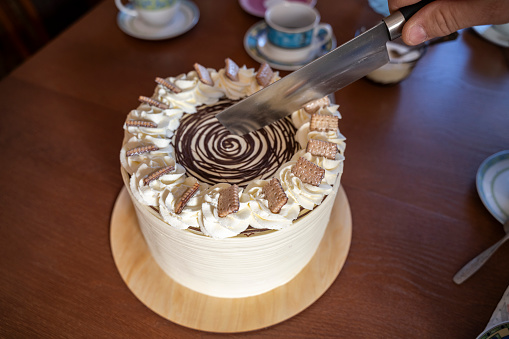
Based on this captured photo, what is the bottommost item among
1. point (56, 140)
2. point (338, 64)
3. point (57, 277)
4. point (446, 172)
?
point (446, 172)

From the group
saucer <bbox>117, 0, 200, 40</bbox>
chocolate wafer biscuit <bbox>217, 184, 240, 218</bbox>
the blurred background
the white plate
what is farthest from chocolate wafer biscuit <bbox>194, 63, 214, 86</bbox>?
the blurred background

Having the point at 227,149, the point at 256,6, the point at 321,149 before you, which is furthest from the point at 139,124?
the point at 256,6

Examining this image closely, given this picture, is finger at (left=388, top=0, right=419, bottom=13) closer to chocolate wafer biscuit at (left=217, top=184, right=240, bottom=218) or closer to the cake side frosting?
the cake side frosting

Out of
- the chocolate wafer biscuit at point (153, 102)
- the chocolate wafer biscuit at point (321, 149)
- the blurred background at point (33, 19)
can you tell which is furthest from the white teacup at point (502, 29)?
the blurred background at point (33, 19)

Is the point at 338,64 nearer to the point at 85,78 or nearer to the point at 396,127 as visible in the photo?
the point at 396,127

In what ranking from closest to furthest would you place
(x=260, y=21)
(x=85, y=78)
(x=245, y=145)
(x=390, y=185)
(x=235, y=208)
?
(x=235, y=208)
(x=245, y=145)
(x=390, y=185)
(x=85, y=78)
(x=260, y=21)

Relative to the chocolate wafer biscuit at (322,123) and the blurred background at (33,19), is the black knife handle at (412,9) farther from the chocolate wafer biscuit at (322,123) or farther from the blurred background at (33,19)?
the blurred background at (33,19)

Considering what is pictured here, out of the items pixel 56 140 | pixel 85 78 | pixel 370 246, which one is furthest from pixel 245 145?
pixel 85 78

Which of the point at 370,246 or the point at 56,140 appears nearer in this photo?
the point at 370,246
